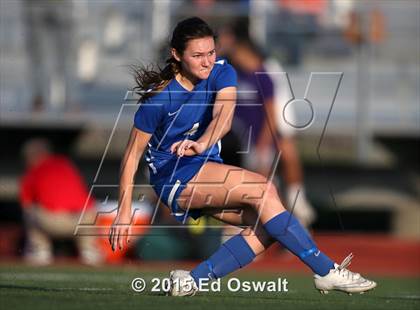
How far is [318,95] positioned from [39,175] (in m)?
3.62

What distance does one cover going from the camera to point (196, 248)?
1346 centimetres

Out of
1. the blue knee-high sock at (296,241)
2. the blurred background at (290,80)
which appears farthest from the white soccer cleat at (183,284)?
the blurred background at (290,80)

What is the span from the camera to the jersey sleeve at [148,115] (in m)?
7.09

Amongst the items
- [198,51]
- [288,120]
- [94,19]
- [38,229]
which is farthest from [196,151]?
[94,19]

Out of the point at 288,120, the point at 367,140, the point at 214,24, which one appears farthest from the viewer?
the point at 367,140

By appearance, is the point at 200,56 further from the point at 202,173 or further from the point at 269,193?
the point at 269,193

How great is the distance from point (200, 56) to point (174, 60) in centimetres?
25

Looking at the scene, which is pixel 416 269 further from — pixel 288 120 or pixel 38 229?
pixel 38 229

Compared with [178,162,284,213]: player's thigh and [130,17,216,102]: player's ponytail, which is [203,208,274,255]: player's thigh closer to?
[178,162,284,213]: player's thigh

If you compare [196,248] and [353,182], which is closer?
[196,248]

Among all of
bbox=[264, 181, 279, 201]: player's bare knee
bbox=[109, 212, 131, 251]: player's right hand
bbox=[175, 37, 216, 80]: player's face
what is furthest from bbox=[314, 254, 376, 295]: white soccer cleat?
bbox=[175, 37, 216, 80]: player's face

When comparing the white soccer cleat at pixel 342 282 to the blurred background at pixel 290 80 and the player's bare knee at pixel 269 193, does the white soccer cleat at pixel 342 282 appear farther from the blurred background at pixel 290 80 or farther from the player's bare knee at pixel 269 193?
the blurred background at pixel 290 80

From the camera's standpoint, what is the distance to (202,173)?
7129 millimetres

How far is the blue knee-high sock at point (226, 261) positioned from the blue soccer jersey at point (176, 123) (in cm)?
42
